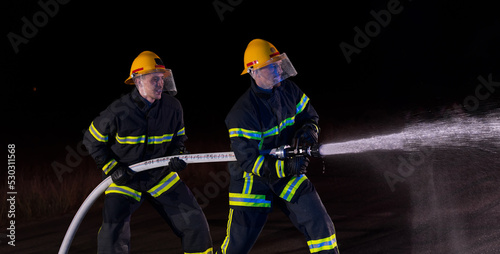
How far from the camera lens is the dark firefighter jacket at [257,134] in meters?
3.83

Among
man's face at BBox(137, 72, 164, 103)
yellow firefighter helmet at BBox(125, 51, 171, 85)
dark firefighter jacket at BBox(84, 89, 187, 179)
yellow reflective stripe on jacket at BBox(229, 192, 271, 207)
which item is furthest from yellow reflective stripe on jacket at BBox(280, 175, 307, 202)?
yellow firefighter helmet at BBox(125, 51, 171, 85)

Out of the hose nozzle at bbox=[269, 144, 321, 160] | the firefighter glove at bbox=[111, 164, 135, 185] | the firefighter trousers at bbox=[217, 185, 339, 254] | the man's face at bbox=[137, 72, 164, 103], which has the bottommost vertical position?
the firefighter trousers at bbox=[217, 185, 339, 254]

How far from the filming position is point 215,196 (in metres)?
9.41

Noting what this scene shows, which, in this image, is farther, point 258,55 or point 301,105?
point 301,105

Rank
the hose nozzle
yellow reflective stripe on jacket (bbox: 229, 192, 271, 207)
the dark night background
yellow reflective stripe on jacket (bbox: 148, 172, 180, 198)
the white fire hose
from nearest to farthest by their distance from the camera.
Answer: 1. the hose nozzle
2. yellow reflective stripe on jacket (bbox: 229, 192, 271, 207)
3. the white fire hose
4. yellow reflective stripe on jacket (bbox: 148, 172, 180, 198)
5. the dark night background

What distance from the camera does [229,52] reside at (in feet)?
124

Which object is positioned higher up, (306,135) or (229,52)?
(229,52)

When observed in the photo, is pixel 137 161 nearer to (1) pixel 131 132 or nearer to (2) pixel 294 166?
(1) pixel 131 132

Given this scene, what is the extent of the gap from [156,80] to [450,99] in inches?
729

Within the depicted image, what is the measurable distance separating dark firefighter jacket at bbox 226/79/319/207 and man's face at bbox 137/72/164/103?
88cm

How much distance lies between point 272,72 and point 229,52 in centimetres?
3422

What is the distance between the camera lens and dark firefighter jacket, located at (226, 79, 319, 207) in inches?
151

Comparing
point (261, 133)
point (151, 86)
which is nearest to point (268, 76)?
point (261, 133)

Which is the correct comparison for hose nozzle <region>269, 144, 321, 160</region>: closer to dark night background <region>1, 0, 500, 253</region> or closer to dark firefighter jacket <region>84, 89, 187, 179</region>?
dark firefighter jacket <region>84, 89, 187, 179</region>
